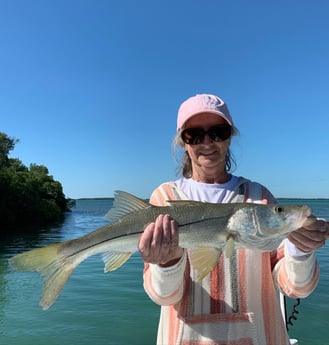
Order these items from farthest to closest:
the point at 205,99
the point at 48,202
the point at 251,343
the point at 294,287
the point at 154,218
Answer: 1. the point at 48,202
2. the point at 205,99
3. the point at 154,218
4. the point at 294,287
5. the point at 251,343

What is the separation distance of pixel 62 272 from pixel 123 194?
0.81 metres

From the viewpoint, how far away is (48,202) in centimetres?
6525

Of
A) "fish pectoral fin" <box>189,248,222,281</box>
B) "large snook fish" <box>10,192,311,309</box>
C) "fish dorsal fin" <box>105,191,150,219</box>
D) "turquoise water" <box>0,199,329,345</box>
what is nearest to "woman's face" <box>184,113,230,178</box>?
"large snook fish" <box>10,192,311,309</box>

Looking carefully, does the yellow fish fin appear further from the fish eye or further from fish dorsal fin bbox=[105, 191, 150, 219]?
fish dorsal fin bbox=[105, 191, 150, 219]

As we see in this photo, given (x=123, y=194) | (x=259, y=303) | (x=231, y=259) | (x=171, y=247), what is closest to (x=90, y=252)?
(x=123, y=194)

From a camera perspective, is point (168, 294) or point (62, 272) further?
point (62, 272)

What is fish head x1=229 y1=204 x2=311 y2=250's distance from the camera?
8.88 ft

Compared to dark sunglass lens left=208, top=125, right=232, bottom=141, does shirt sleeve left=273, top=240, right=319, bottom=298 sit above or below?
below

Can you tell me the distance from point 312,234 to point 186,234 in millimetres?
906

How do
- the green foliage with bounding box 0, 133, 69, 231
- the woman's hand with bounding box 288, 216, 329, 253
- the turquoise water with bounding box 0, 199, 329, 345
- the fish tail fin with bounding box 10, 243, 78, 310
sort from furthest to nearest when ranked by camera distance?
the green foliage with bounding box 0, 133, 69, 231
the turquoise water with bounding box 0, 199, 329, 345
the fish tail fin with bounding box 10, 243, 78, 310
the woman's hand with bounding box 288, 216, 329, 253

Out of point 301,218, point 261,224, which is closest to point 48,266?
point 261,224

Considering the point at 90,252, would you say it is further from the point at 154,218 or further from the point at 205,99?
the point at 205,99

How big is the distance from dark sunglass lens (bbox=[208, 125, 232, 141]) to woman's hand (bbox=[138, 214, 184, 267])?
0.80 metres

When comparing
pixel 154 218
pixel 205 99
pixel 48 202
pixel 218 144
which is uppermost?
pixel 48 202
